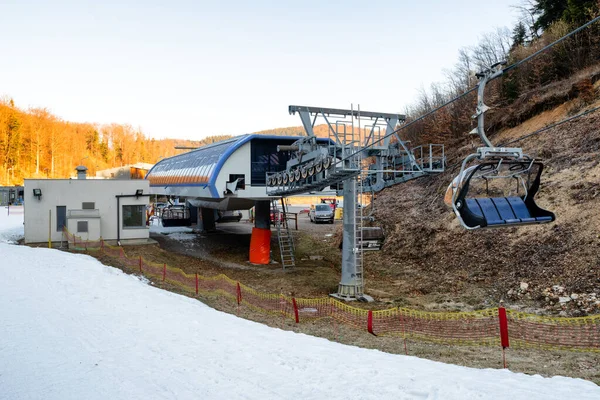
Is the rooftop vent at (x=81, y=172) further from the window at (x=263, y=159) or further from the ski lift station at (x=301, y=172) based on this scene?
the window at (x=263, y=159)

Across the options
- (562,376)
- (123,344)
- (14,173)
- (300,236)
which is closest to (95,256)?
(123,344)

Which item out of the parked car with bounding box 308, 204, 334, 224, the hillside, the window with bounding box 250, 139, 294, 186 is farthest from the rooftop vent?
the parked car with bounding box 308, 204, 334, 224

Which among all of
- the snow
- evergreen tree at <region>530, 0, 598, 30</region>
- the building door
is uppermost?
evergreen tree at <region>530, 0, 598, 30</region>

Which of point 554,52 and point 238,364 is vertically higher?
point 554,52

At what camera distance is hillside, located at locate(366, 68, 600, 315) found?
15.8m

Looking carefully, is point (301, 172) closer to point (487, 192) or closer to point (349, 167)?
point (349, 167)

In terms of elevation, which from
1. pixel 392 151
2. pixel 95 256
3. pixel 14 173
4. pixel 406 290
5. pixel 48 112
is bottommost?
pixel 406 290

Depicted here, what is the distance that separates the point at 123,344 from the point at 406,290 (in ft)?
41.6

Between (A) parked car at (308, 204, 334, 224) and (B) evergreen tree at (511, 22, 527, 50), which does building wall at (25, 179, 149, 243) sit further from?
(B) evergreen tree at (511, 22, 527, 50)

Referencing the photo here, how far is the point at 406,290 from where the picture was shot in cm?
1941

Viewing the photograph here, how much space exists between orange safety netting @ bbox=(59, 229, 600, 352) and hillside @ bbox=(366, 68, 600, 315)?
6.47ft

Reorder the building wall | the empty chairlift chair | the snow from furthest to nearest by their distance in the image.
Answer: the building wall → the empty chairlift chair → the snow

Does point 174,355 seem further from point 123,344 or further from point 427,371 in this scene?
point 427,371

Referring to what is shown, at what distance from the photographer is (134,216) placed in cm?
2911
